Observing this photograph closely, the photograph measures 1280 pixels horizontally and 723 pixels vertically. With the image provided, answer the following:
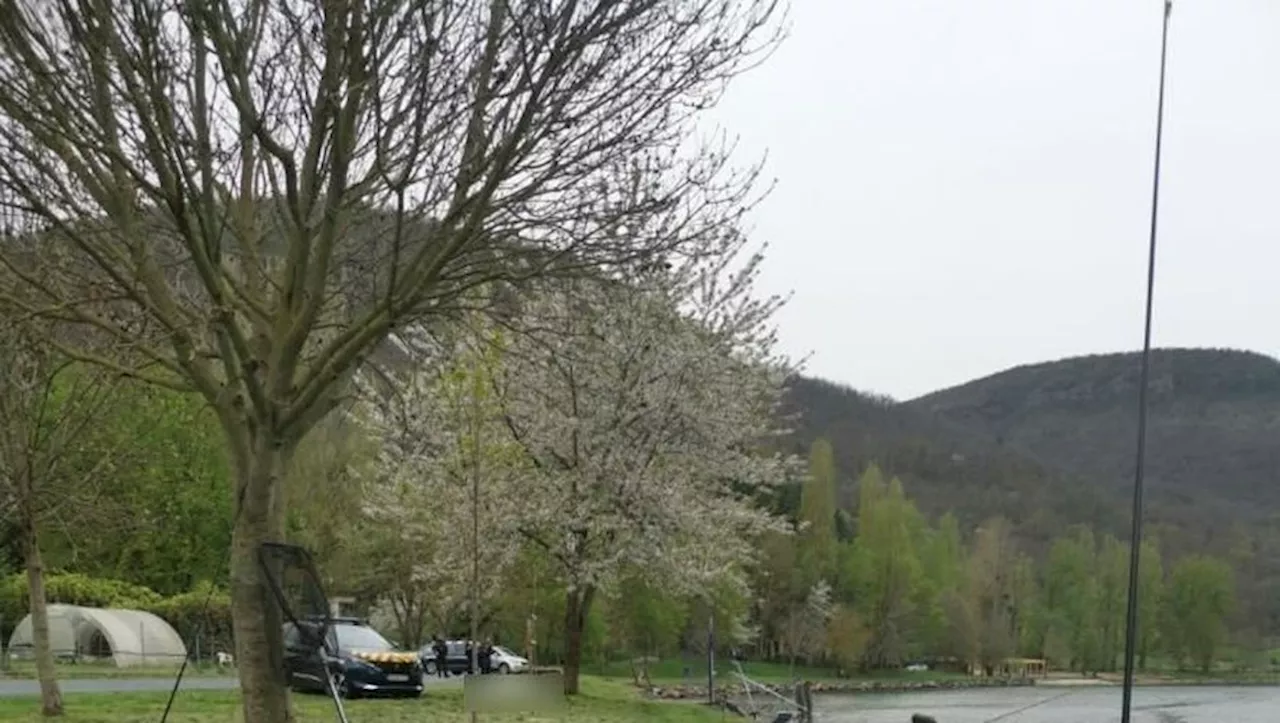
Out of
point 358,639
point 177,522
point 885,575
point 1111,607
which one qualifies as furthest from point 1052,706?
point 1111,607

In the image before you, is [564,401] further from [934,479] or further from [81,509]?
[934,479]

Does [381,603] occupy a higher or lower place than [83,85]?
lower

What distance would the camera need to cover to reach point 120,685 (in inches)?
1030

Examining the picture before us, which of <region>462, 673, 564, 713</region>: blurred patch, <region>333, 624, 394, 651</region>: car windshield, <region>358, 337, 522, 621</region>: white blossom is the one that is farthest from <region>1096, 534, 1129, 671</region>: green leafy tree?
<region>462, 673, 564, 713</region>: blurred patch

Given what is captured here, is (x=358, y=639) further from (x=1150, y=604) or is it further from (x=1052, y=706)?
(x=1150, y=604)

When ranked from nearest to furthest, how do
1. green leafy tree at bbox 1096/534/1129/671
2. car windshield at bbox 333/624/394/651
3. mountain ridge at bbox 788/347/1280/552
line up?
1. car windshield at bbox 333/624/394/651
2. green leafy tree at bbox 1096/534/1129/671
3. mountain ridge at bbox 788/347/1280/552

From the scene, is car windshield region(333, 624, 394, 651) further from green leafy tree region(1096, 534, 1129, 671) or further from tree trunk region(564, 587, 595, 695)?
green leafy tree region(1096, 534, 1129, 671)

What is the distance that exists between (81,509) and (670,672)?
Result: 1748 inches

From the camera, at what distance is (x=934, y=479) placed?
114688 mm

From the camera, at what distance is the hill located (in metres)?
96.3

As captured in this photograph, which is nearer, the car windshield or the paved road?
the paved road

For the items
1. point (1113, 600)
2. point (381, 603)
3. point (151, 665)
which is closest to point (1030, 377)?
point (1113, 600)

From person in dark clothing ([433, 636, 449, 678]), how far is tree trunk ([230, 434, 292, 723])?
88.5 feet

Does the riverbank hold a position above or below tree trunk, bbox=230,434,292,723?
below
